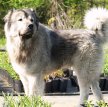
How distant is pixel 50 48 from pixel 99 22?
1.00 m

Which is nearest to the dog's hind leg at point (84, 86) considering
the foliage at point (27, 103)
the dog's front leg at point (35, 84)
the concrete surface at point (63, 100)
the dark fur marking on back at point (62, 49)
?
the concrete surface at point (63, 100)

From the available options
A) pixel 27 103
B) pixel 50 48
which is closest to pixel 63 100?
pixel 50 48

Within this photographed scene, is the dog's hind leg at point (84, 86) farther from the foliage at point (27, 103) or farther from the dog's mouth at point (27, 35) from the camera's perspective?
the foliage at point (27, 103)

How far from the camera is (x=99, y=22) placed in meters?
7.68

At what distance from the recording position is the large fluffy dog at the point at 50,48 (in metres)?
7.08

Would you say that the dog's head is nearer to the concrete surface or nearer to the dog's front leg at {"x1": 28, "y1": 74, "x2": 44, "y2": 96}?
the dog's front leg at {"x1": 28, "y1": 74, "x2": 44, "y2": 96}

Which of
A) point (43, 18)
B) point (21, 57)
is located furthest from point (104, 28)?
point (43, 18)

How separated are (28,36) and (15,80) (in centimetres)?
218

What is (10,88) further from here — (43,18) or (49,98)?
(43,18)

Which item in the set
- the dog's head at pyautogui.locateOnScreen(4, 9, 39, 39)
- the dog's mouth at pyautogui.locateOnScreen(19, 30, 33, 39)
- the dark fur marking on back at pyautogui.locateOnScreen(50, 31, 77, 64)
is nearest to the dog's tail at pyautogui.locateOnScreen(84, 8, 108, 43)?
the dark fur marking on back at pyautogui.locateOnScreen(50, 31, 77, 64)

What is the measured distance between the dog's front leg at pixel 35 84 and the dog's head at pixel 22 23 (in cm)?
70

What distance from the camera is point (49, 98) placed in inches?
330

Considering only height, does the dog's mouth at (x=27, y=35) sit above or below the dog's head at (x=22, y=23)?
below

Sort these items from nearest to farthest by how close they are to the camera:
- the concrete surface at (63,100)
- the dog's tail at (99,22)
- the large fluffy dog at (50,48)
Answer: the large fluffy dog at (50,48), the dog's tail at (99,22), the concrete surface at (63,100)
